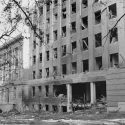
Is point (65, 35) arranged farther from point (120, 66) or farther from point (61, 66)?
point (120, 66)

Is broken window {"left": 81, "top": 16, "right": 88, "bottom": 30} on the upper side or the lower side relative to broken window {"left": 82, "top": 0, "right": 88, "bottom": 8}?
lower

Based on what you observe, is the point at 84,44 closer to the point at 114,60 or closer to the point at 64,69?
the point at 64,69

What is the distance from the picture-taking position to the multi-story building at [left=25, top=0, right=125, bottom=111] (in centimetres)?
2852

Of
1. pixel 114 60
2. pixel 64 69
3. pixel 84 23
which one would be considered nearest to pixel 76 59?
pixel 64 69

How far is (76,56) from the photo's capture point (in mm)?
33594

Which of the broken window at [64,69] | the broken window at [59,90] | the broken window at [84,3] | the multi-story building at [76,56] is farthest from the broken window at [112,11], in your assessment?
the broken window at [59,90]

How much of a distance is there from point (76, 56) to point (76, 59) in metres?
0.37

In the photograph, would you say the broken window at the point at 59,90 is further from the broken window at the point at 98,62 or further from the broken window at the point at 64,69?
the broken window at the point at 98,62

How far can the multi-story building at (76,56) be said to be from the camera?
28516mm

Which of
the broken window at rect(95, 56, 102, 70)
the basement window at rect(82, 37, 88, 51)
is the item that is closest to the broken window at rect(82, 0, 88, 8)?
the basement window at rect(82, 37, 88, 51)

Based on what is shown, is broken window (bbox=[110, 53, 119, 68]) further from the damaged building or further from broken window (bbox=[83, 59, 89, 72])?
broken window (bbox=[83, 59, 89, 72])

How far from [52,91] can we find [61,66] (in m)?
3.85

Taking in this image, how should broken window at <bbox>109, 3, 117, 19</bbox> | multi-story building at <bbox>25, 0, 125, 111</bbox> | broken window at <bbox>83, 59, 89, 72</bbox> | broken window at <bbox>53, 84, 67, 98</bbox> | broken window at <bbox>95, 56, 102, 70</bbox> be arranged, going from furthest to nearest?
broken window at <bbox>53, 84, 67, 98</bbox>
broken window at <bbox>83, 59, 89, 72</bbox>
broken window at <bbox>95, 56, 102, 70</bbox>
broken window at <bbox>109, 3, 117, 19</bbox>
multi-story building at <bbox>25, 0, 125, 111</bbox>

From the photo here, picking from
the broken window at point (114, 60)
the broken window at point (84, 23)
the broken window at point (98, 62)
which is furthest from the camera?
the broken window at point (84, 23)
